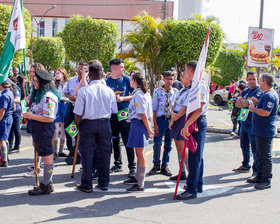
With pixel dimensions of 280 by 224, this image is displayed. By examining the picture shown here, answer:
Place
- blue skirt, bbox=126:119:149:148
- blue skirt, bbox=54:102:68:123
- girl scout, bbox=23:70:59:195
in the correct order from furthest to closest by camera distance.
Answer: blue skirt, bbox=54:102:68:123 → blue skirt, bbox=126:119:149:148 → girl scout, bbox=23:70:59:195

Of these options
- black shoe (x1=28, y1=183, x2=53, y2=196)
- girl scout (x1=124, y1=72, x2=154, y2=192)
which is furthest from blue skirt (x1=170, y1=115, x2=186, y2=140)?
black shoe (x1=28, y1=183, x2=53, y2=196)

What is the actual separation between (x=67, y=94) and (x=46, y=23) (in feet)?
154

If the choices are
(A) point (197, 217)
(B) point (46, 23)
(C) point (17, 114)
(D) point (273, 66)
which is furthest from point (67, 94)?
(B) point (46, 23)

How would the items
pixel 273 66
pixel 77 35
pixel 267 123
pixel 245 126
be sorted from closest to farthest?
pixel 267 123 < pixel 245 126 < pixel 77 35 < pixel 273 66

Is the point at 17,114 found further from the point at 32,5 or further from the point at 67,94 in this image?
the point at 32,5

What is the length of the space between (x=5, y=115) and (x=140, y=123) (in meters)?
2.89

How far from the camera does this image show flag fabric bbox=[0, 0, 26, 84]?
6262mm

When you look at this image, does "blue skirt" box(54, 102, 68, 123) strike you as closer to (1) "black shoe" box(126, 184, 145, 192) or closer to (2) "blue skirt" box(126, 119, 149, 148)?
(2) "blue skirt" box(126, 119, 149, 148)

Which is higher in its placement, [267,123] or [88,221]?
[267,123]

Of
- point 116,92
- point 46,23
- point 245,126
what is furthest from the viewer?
point 46,23

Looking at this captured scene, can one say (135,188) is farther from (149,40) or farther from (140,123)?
(149,40)

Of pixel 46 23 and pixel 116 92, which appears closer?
pixel 116 92

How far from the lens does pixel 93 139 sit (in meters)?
5.24

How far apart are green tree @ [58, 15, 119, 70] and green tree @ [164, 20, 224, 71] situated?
11.2 feet
